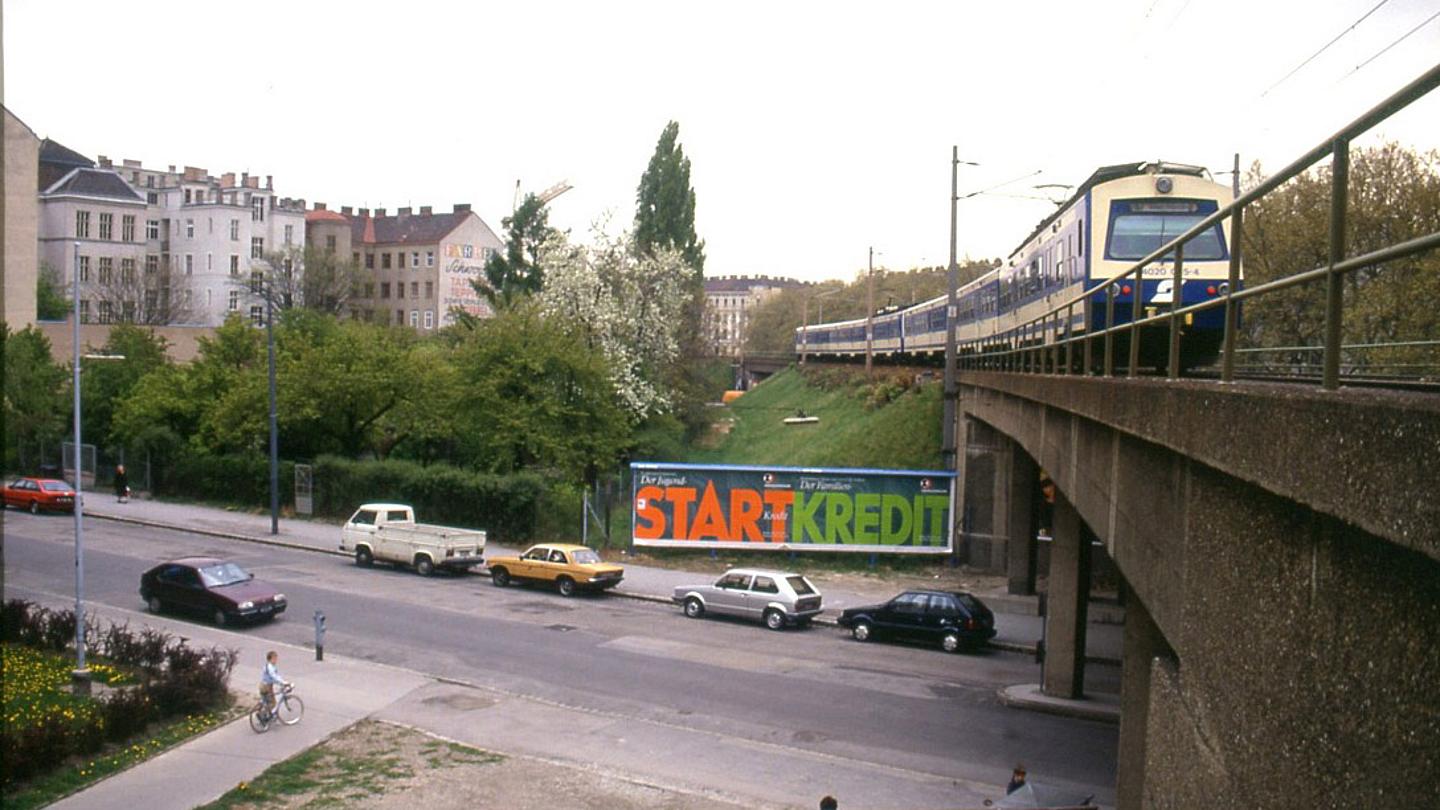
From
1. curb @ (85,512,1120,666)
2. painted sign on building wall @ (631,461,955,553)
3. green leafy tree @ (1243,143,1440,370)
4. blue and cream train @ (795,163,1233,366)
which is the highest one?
blue and cream train @ (795,163,1233,366)

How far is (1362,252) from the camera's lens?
18.1 feet

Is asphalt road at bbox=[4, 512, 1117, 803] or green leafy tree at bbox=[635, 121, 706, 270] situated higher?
green leafy tree at bbox=[635, 121, 706, 270]

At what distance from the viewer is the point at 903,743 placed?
742 inches

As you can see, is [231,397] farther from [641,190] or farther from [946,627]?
[946,627]

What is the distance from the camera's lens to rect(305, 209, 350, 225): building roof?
100 metres

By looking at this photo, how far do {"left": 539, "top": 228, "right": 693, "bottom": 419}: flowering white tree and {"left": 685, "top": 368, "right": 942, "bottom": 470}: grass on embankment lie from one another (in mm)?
5230

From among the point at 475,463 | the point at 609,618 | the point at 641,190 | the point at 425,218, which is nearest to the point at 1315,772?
the point at 609,618

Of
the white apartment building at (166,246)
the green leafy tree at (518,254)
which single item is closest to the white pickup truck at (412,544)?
the green leafy tree at (518,254)

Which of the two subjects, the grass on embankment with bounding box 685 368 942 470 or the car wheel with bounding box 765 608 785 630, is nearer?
the car wheel with bounding box 765 608 785 630

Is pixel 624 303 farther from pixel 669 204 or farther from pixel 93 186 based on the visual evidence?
pixel 93 186

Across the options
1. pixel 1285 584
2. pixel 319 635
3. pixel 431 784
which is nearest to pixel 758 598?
pixel 319 635

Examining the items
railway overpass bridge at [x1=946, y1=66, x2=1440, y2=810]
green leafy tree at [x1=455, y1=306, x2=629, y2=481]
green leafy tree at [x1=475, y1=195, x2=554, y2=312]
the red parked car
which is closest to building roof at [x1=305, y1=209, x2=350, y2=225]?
green leafy tree at [x1=475, y1=195, x2=554, y2=312]

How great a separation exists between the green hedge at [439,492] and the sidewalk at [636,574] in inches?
42.3

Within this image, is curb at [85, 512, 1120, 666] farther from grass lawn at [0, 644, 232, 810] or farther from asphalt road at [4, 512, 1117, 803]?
grass lawn at [0, 644, 232, 810]
